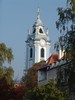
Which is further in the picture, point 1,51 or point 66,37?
point 1,51

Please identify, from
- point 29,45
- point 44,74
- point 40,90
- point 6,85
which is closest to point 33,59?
point 29,45

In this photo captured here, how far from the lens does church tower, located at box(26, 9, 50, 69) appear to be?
481 ft

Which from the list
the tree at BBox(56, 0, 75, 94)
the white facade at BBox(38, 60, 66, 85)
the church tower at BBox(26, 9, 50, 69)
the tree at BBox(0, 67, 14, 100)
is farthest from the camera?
the church tower at BBox(26, 9, 50, 69)

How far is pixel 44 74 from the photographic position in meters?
80.6

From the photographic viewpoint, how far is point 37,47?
146750mm

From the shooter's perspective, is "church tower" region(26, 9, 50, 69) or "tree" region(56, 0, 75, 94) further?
"church tower" region(26, 9, 50, 69)

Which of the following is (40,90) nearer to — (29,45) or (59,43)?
(59,43)

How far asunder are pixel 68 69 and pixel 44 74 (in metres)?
43.3

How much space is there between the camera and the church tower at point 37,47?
481 ft

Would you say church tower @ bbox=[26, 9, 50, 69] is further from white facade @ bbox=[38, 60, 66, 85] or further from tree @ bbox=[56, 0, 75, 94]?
tree @ bbox=[56, 0, 75, 94]

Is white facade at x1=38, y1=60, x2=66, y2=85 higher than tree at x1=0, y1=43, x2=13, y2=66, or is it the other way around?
white facade at x1=38, y1=60, x2=66, y2=85

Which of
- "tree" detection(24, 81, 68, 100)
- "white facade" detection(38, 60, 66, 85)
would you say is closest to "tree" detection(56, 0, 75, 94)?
"tree" detection(24, 81, 68, 100)

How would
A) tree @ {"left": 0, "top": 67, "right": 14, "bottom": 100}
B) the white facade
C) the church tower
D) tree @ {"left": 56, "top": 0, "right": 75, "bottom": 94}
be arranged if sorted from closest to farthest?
tree @ {"left": 56, "top": 0, "right": 75, "bottom": 94} → tree @ {"left": 0, "top": 67, "right": 14, "bottom": 100} → the white facade → the church tower

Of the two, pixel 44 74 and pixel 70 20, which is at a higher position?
pixel 44 74
